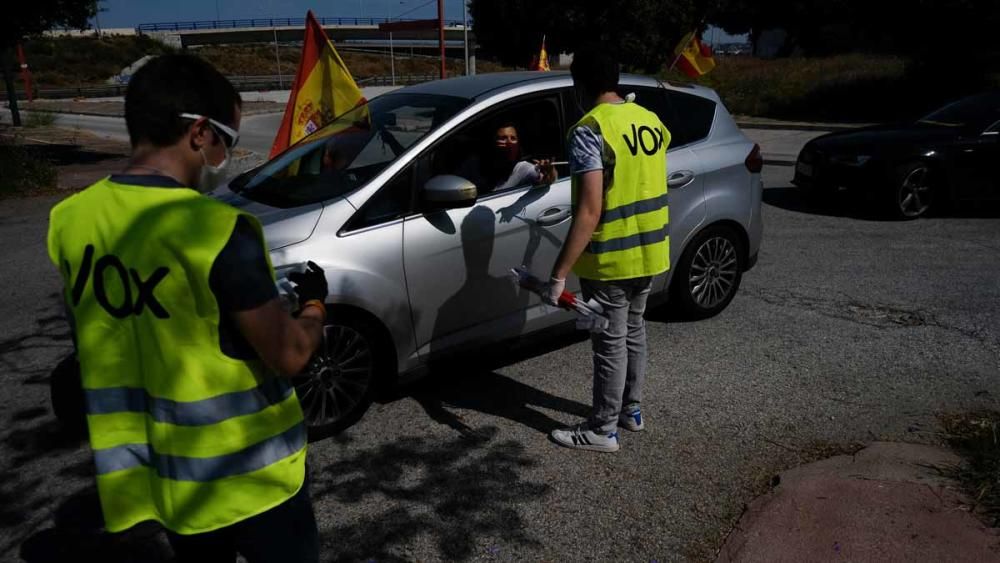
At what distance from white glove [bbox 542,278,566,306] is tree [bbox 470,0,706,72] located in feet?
126

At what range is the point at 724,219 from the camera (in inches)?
207

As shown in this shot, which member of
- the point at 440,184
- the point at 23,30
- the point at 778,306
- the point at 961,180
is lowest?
the point at 778,306

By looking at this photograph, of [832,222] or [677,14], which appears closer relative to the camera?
[832,222]

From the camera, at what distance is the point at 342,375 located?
12.7 ft

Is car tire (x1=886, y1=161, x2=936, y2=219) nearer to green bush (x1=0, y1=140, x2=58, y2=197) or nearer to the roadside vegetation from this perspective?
the roadside vegetation

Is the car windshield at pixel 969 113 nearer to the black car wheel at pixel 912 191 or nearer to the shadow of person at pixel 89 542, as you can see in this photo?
the black car wheel at pixel 912 191

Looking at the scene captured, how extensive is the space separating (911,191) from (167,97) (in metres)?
9.10

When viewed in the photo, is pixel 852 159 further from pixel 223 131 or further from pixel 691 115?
pixel 223 131

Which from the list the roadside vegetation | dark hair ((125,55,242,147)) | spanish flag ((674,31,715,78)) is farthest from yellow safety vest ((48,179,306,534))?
spanish flag ((674,31,715,78))

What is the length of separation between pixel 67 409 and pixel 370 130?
114 inches

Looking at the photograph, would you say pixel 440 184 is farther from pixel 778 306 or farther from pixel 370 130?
pixel 778 306

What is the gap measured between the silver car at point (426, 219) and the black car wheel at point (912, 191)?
15.2 feet

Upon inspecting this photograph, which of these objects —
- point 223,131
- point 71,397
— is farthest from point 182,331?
point 71,397

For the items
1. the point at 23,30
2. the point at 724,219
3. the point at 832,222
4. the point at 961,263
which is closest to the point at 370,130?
the point at 724,219
